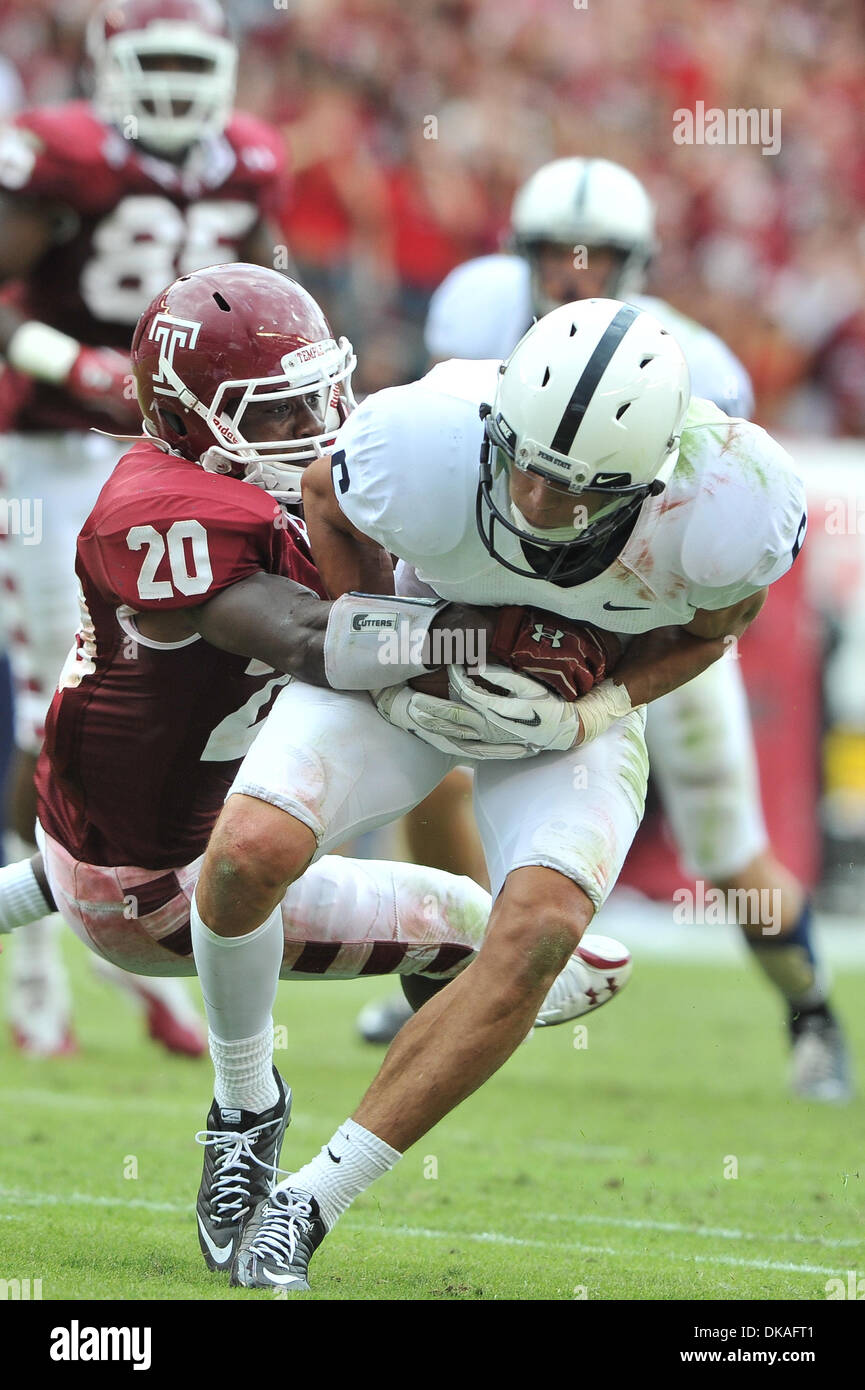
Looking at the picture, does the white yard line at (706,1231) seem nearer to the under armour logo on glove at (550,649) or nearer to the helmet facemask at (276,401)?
the under armour logo on glove at (550,649)

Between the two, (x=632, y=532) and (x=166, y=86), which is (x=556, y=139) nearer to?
(x=166, y=86)

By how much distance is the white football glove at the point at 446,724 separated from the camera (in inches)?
112

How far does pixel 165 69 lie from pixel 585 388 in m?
2.81

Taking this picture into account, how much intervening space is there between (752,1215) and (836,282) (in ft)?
22.8

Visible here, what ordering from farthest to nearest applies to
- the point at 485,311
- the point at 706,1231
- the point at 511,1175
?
the point at 485,311
the point at 511,1175
the point at 706,1231

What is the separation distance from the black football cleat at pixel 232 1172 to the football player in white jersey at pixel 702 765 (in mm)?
1396

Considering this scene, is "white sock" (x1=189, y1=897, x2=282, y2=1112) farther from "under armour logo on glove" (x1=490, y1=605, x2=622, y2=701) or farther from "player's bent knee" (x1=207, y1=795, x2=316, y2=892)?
"under armour logo on glove" (x1=490, y1=605, x2=622, y2=701)

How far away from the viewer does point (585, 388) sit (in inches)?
105

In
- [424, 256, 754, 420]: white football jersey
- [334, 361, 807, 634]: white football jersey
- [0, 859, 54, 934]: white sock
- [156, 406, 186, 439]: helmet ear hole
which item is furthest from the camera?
[424, 256, 754, 420]: white football jersey

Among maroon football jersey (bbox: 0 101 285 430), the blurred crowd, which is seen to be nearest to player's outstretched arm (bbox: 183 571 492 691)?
maroon football jersey (bbox: 0 101 285 430)

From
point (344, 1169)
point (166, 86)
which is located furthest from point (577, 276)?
point (344, 1169)

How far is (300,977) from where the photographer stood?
3271 mm

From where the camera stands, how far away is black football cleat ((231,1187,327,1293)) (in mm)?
2670

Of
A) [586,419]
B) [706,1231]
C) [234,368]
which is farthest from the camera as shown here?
[706,1231]
